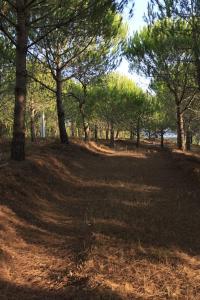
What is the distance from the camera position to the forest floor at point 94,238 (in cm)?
511

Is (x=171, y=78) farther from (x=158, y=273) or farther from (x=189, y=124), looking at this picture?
(x=158, y=273)

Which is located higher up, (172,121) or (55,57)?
(55,57)

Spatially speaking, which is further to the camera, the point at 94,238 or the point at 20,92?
the point at 20,92

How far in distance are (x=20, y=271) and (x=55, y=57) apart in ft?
64.2

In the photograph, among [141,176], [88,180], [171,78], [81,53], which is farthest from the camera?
[171,78]

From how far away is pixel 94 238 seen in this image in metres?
6.90

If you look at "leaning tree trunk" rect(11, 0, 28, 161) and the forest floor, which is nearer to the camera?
the forest floor

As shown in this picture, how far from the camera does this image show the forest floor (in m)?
5.11

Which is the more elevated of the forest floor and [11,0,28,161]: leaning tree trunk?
[11,0,28,161]: leaning tree trunk

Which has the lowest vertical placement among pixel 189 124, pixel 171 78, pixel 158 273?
pixel 158 273

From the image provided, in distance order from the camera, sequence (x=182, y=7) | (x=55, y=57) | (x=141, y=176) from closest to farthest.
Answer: (x=141, y=176) < (x=182, y=7) < (x=55, y=57)

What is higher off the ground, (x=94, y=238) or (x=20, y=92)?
(x=20, y=92)

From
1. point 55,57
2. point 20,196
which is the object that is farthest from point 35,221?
point 55,57

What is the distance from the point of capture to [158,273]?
5.57 m
